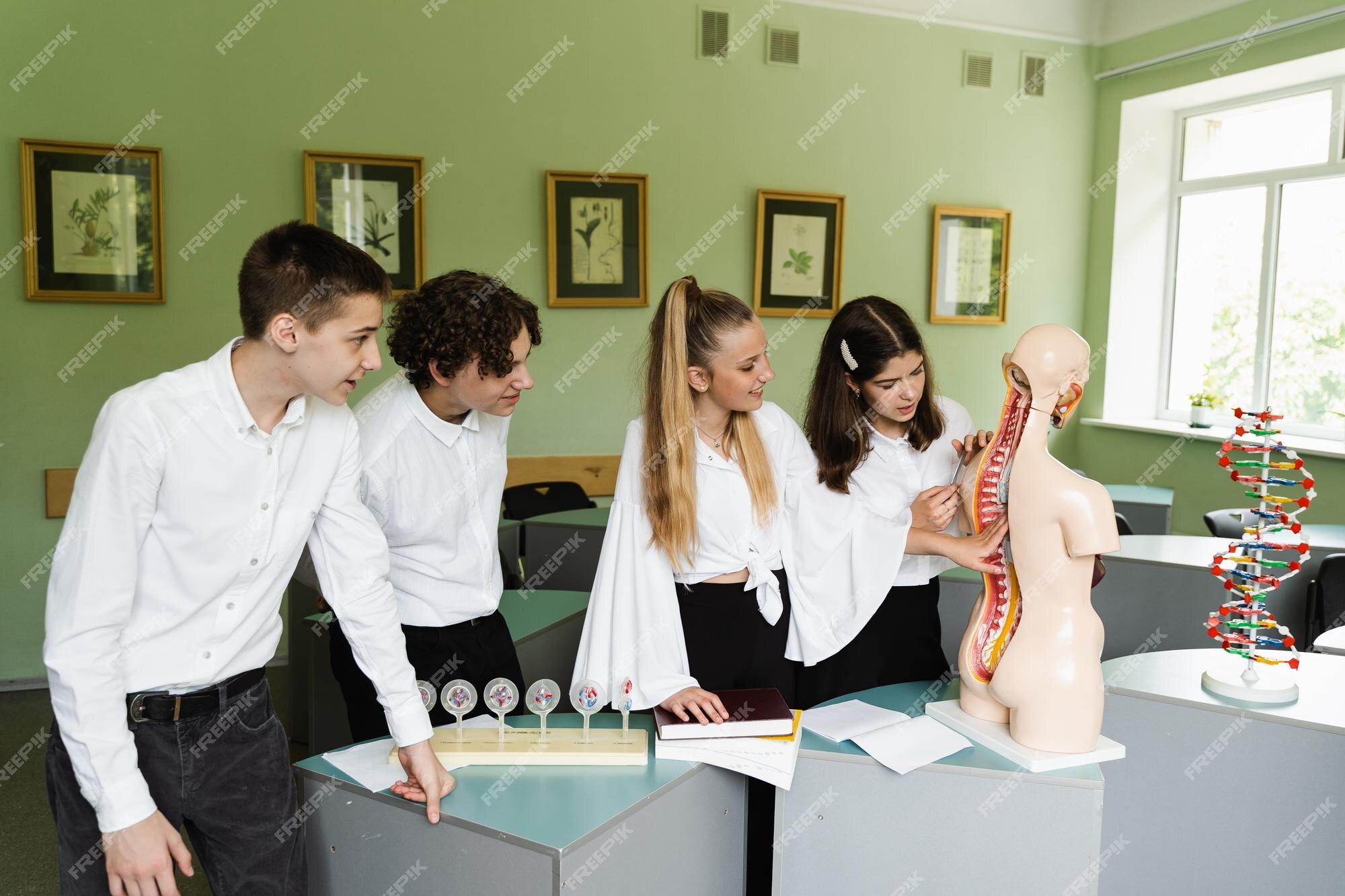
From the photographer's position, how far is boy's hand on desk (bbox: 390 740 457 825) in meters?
1.46

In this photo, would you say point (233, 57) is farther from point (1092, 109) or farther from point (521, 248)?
point (1092, 109)

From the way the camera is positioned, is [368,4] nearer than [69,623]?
No

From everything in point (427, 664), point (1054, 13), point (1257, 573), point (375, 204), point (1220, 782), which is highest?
point (1054, 13)

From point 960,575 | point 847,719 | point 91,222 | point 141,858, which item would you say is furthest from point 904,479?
point 91,222

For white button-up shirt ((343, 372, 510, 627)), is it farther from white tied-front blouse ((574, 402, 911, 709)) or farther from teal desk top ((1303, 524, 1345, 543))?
teal desk top ((1303, 524, 1345, 543))

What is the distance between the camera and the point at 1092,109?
574 centimetres

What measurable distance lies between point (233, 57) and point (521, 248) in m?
1.43

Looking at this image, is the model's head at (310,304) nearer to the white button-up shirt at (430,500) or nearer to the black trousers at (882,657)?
the white button-up shirt at (430,500)

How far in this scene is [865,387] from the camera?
2180mm

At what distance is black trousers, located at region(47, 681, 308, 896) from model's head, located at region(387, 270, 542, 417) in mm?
611

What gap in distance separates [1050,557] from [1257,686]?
26.3 inches

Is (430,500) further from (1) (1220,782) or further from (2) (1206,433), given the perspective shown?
(2) (1206,433)

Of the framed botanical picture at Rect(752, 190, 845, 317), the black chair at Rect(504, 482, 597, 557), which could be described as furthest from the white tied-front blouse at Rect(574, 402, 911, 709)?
the framed botanical picture at Rect(752, 190, 845, 317)

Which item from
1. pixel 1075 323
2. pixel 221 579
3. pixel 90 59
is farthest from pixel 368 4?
pixel 1075 323
